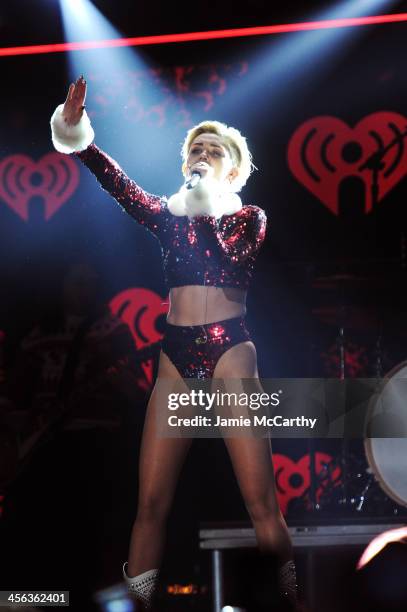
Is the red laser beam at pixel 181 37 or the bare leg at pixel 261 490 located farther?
the red laser beam at pixel 181 37

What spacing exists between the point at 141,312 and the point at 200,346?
1.05 m

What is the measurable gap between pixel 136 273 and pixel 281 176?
2.23ft

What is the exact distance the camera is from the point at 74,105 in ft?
7.56

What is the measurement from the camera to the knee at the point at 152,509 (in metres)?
2.25

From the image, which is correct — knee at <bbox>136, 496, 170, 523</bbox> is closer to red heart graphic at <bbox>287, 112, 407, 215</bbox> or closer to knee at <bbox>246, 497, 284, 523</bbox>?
knee at <bbox>246, 497, 284, 523</bbox>

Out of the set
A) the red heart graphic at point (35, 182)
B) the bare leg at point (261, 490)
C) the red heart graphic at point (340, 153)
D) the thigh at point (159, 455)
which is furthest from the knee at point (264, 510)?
the red heart graphic at point (35, 182)

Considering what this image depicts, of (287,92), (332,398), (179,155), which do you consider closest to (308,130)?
(287,92)

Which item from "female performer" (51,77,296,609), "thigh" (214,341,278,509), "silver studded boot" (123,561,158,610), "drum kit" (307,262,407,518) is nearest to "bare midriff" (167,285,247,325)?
"female performer" (51,77,296,609)

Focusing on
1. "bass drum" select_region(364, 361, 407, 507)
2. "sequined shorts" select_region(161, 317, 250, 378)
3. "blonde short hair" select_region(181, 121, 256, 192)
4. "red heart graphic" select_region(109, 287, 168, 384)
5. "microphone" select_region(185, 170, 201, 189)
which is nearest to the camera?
"microphone" select_region(185, 170, 201, 189)

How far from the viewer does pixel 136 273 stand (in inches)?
121

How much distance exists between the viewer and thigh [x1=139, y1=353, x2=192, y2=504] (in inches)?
88.7

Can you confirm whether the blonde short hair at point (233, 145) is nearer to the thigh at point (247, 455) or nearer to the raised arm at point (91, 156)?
the raised arm at point (91, 156)

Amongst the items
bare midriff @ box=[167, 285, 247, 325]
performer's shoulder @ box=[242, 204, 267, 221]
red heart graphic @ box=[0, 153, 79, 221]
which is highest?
red heart graphic @ box=[0, 153, 79, 221]

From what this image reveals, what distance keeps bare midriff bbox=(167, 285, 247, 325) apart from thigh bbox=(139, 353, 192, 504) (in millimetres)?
137
